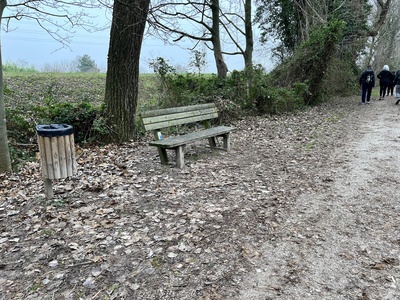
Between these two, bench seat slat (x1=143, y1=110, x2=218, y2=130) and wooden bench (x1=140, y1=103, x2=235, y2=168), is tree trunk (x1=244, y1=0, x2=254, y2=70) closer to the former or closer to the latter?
bench seat slat (x1=143, y1=110, x2=218, y2=130)

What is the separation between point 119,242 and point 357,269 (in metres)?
→ 2.25

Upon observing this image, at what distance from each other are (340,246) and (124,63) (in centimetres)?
554

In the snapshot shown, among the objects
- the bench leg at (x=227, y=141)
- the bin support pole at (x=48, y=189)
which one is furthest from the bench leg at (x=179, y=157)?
the bin support pole at (x=48, y=189)

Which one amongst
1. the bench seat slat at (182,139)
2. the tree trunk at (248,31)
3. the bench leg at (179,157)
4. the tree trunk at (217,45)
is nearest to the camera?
the bench seat slat at (182,139)

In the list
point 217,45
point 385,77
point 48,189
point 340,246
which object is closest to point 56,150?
point 48,189

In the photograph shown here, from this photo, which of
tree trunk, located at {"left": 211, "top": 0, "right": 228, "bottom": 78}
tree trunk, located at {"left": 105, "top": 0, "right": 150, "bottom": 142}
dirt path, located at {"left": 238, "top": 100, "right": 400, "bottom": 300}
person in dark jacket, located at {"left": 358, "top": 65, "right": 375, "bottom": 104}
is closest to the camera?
dirt path, located at {"left": 238, "top": 100, "right": 400, "bottom": 300}

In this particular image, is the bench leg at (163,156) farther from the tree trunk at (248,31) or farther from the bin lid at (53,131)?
the tree trunk at (248,31)

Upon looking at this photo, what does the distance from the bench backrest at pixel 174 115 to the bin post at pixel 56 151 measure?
1660mm

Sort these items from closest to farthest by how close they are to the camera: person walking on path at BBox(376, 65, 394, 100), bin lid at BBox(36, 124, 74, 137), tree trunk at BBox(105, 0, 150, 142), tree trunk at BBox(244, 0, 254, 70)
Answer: bin lid at BBox(36, 124, 74, 137) → tree trunk at BBox(105, 0, 150, 142) → tree trunk at BBox(244, 0, 254, 70) → person walking on path at BBox(376, 65, 394, 100)

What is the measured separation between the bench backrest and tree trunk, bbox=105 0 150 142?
1.51 m

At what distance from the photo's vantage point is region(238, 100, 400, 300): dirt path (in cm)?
263

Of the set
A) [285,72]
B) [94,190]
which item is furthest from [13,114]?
[285,72]

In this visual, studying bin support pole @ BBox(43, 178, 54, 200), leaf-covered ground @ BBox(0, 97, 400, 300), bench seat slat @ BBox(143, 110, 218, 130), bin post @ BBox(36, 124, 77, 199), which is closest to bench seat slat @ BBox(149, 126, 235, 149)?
bench seat slat @ BBox(143, 110, 218, 130)

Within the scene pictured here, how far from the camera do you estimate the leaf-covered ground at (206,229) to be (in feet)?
8.87
